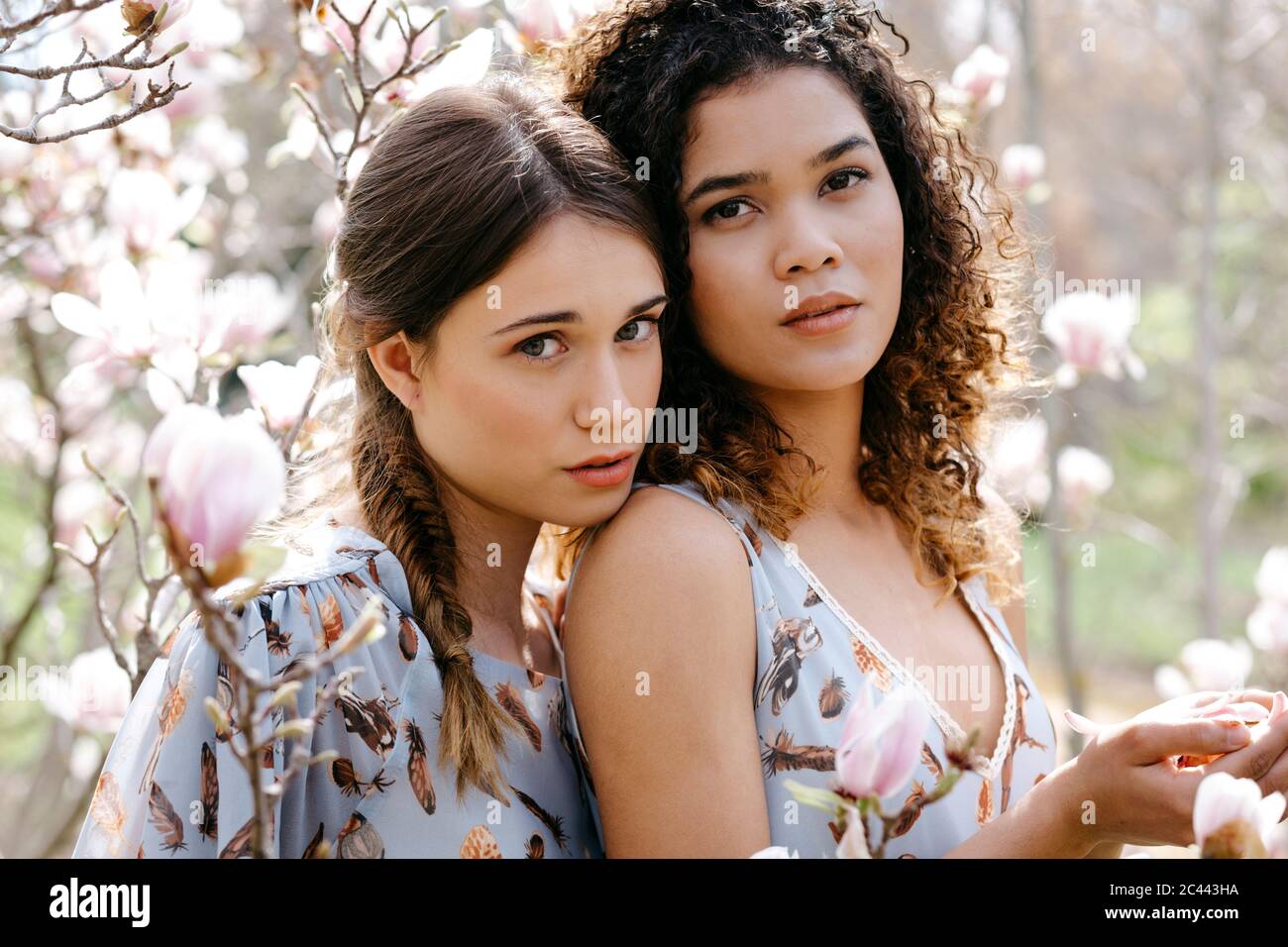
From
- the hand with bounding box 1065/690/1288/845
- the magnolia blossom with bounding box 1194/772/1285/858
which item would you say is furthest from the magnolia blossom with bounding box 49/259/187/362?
the magnolia blossom with bounding box 1194/772/1285/858

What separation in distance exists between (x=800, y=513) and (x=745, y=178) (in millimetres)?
410

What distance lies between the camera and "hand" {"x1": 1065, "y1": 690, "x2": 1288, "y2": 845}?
3.48ft

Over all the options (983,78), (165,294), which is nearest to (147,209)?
(165,294)

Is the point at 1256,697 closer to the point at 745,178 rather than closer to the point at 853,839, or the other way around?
the point at 853,839

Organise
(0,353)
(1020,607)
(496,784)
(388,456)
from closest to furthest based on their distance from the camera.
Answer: (496,784)
(388,456)
(1020,607)
(0,353)

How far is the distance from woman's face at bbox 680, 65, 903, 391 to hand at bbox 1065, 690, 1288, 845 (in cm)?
53

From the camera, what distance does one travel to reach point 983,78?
2070mm

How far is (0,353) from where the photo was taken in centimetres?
303

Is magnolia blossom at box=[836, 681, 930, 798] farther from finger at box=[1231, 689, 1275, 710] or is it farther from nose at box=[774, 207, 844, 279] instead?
nose at box=[774, 207, 844, 279]
